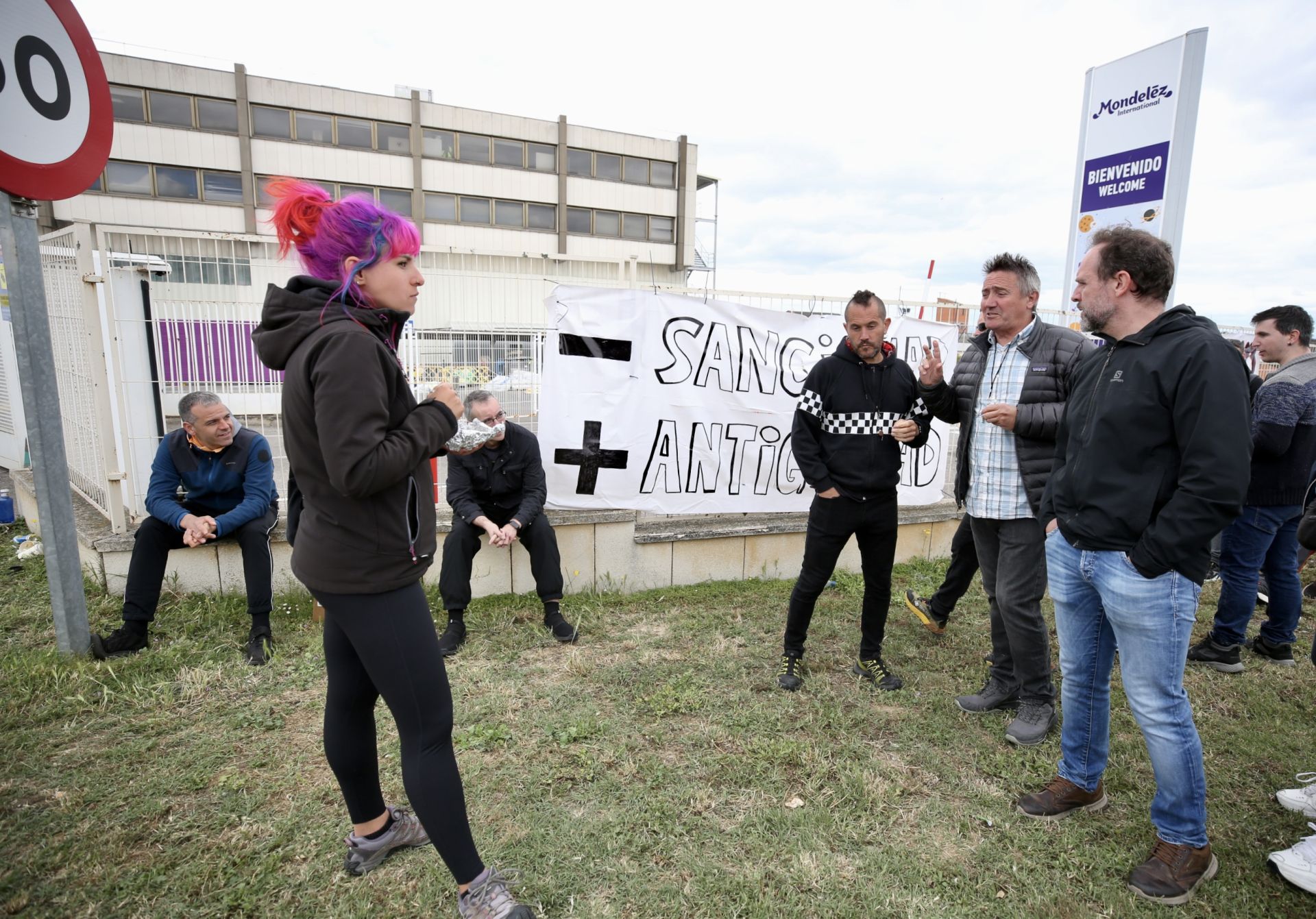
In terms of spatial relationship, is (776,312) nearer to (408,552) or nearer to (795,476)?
(795,476)

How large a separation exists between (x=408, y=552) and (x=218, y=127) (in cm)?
3190

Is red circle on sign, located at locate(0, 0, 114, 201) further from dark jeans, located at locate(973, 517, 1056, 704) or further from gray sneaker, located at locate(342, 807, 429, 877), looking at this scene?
dark jeans, located at locate(973, 517, 1056, 704)

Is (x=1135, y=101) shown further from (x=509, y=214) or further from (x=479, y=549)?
(x=509, y=214)

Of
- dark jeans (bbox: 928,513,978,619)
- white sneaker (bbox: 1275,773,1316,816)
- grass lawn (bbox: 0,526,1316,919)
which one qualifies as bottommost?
grass lawn (bbox: 0,526,1316,919)

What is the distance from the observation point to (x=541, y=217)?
31.3 meters

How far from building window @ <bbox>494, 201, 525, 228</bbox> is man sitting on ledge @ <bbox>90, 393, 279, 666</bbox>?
28.5 m

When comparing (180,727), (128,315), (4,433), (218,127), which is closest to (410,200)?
(218,127)

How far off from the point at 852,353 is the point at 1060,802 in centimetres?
222

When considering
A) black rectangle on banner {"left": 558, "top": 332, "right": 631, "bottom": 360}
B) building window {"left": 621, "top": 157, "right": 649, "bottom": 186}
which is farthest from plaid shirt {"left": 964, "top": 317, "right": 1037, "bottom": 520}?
building window {"left": 621, "top": 157, "right": 649, "bottom": 186}

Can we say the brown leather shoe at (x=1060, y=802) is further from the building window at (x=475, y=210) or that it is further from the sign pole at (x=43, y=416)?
the building window at (x=475, y=210)

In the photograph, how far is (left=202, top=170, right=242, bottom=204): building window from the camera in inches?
1024

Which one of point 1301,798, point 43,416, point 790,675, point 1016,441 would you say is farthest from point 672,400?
point 1301,798

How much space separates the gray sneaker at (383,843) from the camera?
2.34 metres

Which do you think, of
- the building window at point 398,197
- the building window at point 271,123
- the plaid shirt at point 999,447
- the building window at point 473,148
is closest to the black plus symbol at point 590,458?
the plaid shirt at point 999,447
